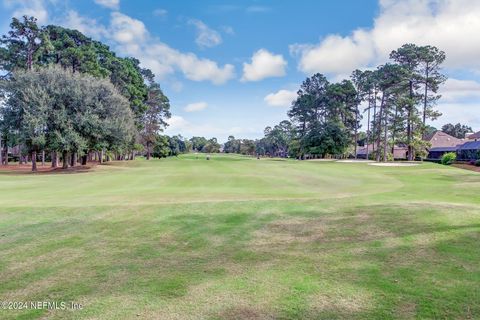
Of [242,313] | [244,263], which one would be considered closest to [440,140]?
[244,263]

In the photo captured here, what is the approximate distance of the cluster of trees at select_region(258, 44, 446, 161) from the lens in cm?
5431

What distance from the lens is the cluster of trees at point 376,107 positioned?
5431 centimetres

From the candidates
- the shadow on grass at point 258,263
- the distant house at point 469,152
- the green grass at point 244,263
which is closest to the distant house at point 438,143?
the distant house at point 469,152

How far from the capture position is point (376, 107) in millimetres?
69062

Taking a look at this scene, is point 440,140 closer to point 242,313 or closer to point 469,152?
point 469,152

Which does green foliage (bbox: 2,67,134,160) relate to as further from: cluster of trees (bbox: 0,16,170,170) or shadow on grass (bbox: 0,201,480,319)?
shadow on grass (bbox: 0,201,480,319)

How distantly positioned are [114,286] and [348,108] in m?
78.7

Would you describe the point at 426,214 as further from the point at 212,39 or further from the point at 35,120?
the point at 35,120

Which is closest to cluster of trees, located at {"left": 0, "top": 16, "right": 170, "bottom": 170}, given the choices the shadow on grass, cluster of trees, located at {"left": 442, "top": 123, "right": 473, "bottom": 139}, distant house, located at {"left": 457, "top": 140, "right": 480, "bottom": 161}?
the shadow on grass

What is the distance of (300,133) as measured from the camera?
90250mm

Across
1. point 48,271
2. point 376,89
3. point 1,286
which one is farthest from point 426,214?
point 376,89

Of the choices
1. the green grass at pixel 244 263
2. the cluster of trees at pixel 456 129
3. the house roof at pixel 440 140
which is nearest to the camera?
the green grass at pixel 244 263

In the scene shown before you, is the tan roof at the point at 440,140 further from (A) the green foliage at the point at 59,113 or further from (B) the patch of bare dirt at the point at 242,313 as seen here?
(B) the patch of bare dirt at the point at 242,313

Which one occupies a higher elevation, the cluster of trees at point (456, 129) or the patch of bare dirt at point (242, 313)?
the cluster of trees at point (456, 129)
